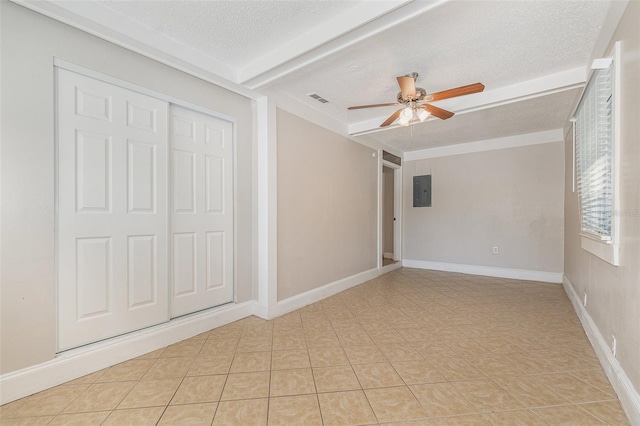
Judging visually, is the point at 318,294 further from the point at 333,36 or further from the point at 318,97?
the point at 333,36

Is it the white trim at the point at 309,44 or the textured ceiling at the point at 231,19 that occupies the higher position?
the textured ceiling at the point at 231,19

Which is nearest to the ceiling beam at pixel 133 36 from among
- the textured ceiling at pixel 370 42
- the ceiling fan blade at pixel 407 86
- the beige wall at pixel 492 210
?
the textured ceiling at pixel 370 42

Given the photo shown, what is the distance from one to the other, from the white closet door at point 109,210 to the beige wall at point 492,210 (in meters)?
5.16

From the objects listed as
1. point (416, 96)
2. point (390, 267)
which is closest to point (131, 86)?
point (416, 96)

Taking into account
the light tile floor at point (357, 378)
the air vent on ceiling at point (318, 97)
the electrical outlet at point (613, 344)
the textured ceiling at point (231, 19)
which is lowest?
the light tile floor at point (357, 378)

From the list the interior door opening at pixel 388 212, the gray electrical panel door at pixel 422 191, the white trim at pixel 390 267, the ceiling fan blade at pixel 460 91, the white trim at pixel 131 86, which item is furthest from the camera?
the interior door opening at pixel 388 212

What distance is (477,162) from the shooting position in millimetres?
5441

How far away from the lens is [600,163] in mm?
2160

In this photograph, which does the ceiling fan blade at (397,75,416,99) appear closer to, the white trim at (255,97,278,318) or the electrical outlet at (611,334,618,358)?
the white trim at (255,97,278,318)

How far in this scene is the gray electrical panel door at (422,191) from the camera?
598cm

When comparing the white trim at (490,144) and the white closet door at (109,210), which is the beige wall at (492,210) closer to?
the white trim at (490,144)

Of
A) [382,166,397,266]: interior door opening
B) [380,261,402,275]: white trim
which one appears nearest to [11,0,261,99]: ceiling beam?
[380,261,402,275]: white trim

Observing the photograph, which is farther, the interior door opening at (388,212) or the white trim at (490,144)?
the interior door opening at (388,212)

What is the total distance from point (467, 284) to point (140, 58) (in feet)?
17.4
